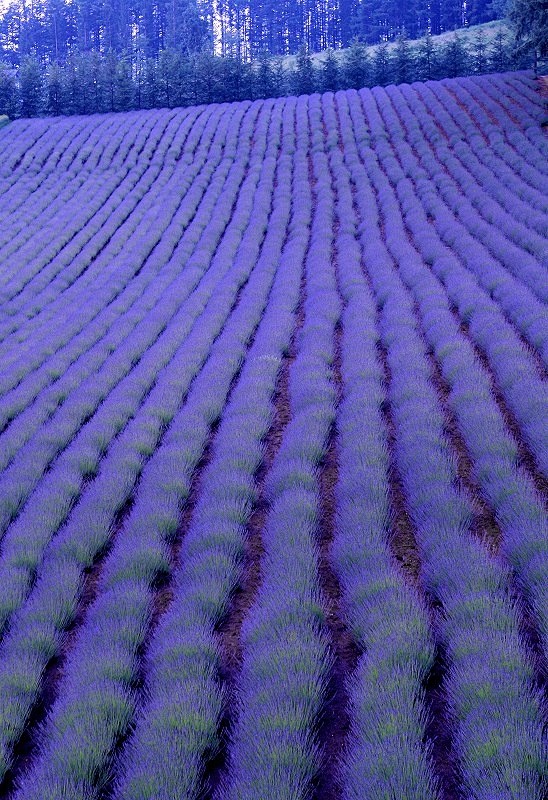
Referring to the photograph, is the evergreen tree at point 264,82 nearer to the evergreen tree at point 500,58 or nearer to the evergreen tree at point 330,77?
the evergreen tree at point 330,77

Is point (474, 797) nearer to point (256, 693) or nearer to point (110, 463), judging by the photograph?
point (256, 693)

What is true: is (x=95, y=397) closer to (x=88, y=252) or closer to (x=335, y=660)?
(x=335, y=660)

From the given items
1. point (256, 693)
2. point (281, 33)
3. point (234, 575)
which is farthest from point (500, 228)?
point (281, 33)

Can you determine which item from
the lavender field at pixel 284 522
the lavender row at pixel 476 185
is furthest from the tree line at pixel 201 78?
the lavender field at pixel 284 522

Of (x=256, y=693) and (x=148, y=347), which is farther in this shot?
(x=148, y=347)

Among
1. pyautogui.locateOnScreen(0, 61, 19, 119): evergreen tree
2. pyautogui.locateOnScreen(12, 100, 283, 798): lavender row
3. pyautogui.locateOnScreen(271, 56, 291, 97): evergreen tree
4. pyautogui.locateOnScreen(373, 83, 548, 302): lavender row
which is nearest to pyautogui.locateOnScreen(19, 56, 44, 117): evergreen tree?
pyautogui.locateOnScreen(0, 61, 19, 119): evergreen tree

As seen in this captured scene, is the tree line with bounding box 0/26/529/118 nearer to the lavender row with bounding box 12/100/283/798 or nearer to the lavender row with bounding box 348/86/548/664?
the lavender row with bounding box 348/86/548/664
